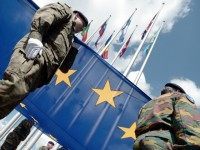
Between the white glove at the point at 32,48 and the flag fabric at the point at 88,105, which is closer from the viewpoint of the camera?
the white glove at the point at 32,48

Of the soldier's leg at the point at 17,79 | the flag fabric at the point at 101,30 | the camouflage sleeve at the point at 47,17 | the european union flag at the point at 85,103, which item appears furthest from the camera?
the flag fabric at the point at 101,30

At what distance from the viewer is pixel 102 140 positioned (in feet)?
20.1

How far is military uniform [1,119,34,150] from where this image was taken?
6.56 meters

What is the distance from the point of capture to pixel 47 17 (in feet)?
12.5

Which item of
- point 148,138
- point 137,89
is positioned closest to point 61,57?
point 148,138

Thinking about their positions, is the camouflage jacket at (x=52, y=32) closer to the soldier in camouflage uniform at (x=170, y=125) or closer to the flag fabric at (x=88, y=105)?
the soldier in camouflage uniform at (x=170, y=125)

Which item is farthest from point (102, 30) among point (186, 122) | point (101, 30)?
point (186, 122)

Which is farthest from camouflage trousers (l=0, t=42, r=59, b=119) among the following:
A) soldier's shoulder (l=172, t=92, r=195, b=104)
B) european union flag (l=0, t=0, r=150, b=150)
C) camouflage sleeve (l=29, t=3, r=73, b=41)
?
european union flag (l=0, t=0, r=150, b=150)

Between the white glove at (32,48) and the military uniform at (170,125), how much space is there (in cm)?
117

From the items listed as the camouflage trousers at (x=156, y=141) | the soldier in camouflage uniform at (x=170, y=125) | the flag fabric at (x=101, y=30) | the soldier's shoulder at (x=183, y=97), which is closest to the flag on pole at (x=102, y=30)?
the flag fabric at (x=101, y=30)

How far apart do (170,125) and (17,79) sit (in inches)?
55.5

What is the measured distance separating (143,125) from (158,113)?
0.18 meters

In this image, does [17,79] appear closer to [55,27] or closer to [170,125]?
Answer: [55,27]

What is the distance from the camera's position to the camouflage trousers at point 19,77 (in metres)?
3.34
